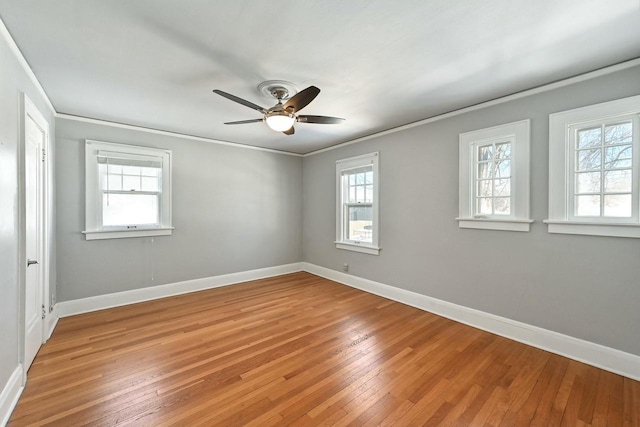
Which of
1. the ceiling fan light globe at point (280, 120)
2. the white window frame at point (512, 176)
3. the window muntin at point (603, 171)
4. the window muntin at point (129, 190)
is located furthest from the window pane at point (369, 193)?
the window muntin at point (129, 190)

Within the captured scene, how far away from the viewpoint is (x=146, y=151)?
389cm

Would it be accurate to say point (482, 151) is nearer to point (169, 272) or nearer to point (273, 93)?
point (273, 93)

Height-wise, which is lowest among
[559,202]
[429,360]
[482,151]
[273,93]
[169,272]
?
[429,360]

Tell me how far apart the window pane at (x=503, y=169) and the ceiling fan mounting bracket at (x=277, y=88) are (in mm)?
2361

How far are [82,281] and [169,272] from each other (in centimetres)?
101

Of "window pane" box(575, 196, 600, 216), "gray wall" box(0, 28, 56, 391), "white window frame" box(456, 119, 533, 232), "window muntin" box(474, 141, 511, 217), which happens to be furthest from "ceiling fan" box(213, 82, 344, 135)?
"window pane" box(575, 196, 600, 216)

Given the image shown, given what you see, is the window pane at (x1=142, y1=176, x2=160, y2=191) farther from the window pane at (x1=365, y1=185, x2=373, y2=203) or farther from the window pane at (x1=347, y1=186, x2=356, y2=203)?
the window pane at (x1=365, y1=185, x2=373, y2=203)

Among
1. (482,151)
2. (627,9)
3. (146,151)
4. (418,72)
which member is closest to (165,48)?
(418,72)

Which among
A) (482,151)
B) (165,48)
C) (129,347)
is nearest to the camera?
(165,48)

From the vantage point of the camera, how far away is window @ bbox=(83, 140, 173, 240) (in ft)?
11.6

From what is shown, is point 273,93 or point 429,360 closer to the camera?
point 429,360

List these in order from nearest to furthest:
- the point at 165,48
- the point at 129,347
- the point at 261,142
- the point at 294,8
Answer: the point at 294,8 → the point at 165,48 → the point at 129,347 → the point at 261,142

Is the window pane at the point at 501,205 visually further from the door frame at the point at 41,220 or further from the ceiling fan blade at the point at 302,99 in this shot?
the door frame at the point at 41,220

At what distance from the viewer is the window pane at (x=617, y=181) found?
85.9 inches
